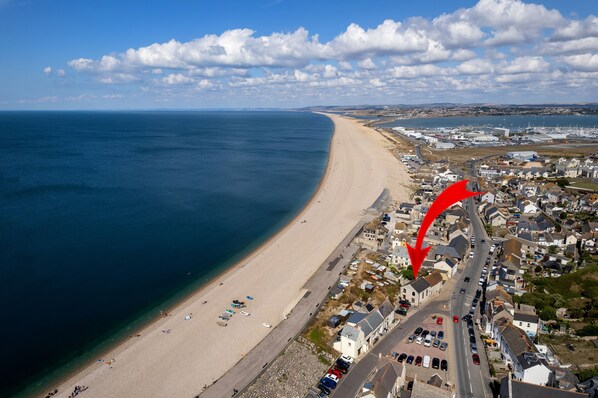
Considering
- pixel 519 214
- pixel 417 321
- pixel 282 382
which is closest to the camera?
pixel 282 382

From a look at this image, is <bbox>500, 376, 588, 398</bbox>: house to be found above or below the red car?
above

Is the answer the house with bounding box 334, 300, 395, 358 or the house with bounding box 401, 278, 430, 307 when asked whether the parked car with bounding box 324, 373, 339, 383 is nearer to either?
the house with bounding box 334, 300, 395, 358

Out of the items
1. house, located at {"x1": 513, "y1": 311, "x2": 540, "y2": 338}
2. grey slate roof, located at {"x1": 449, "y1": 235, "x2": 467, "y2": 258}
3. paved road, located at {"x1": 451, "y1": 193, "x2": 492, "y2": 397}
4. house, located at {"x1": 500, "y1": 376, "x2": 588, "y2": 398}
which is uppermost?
grey slate roof, located at {"x1": 449, "y1": 235, "x2": 467, "y2": 258}

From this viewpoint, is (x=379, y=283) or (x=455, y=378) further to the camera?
(x=379, y=283)

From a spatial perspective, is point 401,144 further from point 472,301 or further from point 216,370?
point 216,370

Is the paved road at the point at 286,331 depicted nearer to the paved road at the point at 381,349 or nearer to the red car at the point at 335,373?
the red car at the point at 335,373

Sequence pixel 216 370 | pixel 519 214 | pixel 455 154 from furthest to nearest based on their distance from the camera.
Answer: pixel 455 154
pixel 519 214
pixel 216 370

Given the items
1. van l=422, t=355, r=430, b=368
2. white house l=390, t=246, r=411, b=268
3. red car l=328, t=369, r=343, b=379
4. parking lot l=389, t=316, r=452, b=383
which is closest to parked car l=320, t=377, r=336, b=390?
red car l=328, t=369, r=343, b=379

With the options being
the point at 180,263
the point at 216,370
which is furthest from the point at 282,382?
the point at 180,263
